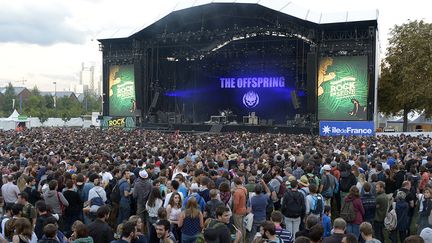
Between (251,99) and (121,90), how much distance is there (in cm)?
1127

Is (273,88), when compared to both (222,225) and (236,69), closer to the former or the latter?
(236,69)

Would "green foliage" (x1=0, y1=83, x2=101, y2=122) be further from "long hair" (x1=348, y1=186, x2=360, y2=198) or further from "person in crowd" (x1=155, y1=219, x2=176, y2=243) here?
"person in crowd" (x1=155, y1=219, x2=176, y2=243)

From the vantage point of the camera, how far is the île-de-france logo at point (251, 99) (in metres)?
39.3

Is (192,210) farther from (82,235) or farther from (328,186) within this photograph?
(328,186)

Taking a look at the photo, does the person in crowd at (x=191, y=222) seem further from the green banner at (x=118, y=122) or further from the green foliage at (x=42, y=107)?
the green foliage at (x=42, y=107)

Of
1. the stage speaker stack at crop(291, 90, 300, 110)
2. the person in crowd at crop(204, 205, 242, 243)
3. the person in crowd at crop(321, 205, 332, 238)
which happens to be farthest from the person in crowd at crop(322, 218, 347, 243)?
the stage speaker stack at crop(291, 90, 300, 110)

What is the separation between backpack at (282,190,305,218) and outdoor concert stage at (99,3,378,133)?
23716 millimetres

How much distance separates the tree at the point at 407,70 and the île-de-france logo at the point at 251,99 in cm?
1107

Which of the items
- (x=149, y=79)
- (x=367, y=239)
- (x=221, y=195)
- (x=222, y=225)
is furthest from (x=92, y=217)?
(x=149, y=79)

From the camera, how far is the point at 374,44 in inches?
1158

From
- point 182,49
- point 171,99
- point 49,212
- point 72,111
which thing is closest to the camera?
point 49,212

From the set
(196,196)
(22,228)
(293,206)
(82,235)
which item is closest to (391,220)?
(293,206)

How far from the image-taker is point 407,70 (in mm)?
36344

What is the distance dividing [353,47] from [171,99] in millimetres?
16557
